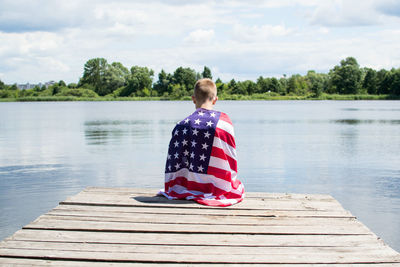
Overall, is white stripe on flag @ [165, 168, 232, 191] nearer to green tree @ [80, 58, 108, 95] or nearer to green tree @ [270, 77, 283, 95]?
green tree @ [270, 77, 283, 95]

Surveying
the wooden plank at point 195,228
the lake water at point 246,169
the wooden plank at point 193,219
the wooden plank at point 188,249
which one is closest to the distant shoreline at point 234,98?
the lake water at point 246,169

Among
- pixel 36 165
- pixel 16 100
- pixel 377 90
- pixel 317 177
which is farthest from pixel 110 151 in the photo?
pixel 16 100

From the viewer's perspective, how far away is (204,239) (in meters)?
3.13

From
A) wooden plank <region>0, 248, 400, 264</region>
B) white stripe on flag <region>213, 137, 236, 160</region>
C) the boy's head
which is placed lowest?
wooden plank <region>0, 248, 400, 264</region>

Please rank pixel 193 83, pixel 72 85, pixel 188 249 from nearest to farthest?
pixel 188 249, pixel 193 83, pixel 72 85

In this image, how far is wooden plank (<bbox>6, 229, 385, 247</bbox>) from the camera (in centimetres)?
308

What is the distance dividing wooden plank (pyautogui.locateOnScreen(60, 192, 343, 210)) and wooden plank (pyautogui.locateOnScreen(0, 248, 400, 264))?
1131mm

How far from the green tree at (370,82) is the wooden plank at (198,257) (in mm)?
83228

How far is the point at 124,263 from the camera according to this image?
273 centimetres

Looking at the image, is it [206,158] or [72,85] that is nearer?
[206,158]

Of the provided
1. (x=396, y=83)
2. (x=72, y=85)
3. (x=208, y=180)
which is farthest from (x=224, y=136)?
(x=72, y=85)

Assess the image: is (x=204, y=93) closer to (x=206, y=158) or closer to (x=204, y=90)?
(x=204, y=90)

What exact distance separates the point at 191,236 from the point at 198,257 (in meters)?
0.40

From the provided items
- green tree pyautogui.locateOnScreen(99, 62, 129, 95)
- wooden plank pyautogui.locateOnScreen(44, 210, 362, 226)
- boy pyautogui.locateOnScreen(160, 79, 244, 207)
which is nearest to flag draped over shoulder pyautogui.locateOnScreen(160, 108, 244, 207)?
boy pyautogui.locateOnScreen(160, 79, 244, 207)
